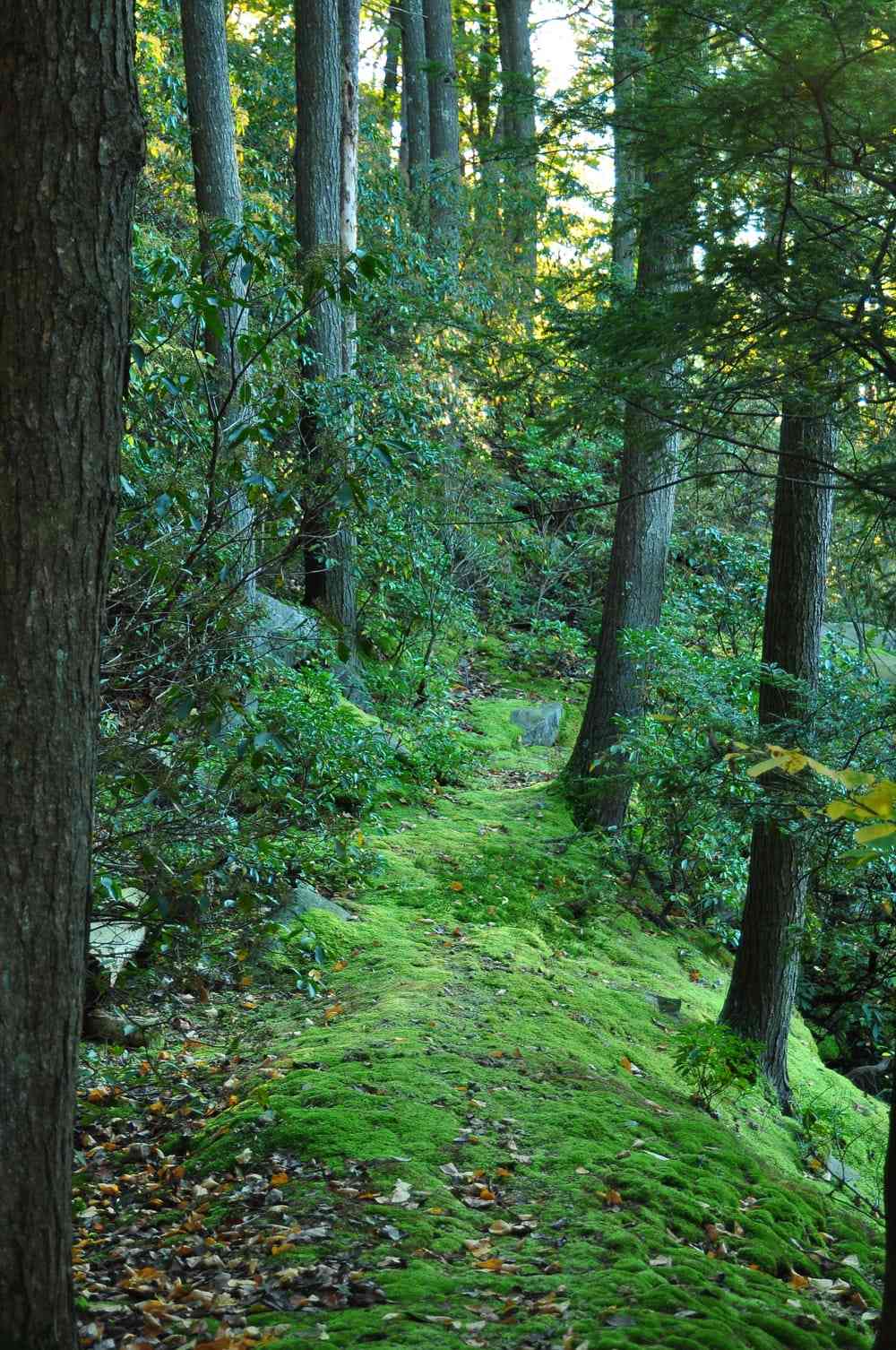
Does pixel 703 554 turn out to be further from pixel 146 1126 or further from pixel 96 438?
pixel 96 438

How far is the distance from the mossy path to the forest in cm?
2

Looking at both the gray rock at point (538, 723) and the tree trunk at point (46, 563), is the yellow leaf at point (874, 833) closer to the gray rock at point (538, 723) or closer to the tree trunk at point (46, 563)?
the tree trunk at point (46, 563)

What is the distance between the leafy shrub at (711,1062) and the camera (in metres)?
5.76

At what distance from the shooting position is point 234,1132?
4.33 meters

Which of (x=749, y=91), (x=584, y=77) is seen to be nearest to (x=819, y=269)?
(x=749, y=91)

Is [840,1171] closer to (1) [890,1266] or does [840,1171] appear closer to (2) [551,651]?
(1) [890,1266]

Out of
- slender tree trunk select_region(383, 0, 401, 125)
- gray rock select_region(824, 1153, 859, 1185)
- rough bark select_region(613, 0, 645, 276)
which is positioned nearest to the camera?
rough bark select_region(613, 0, 645, 276)

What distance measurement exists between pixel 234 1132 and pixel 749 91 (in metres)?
4.38

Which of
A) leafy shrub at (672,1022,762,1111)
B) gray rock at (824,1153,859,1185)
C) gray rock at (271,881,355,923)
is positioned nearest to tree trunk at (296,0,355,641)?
Result: gray rock at (271,881,355,923)

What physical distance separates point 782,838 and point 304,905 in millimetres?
2984

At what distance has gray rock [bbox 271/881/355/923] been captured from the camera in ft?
21.6

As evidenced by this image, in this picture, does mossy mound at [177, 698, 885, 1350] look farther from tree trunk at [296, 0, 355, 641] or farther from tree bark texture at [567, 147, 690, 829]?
tree trunk at [296, 0, 355, 641]

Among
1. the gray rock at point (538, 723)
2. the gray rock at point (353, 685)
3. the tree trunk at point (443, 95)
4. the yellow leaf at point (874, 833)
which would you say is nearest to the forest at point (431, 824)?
the yellow leaf at point (874, 833)

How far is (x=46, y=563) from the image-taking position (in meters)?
2.43
